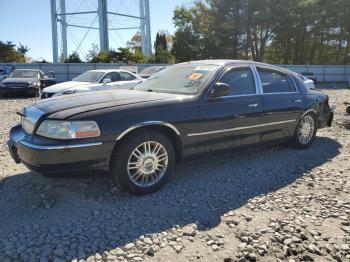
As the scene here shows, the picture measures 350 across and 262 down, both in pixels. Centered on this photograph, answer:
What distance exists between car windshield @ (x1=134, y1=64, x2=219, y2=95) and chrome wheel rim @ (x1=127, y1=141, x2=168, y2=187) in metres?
0.91

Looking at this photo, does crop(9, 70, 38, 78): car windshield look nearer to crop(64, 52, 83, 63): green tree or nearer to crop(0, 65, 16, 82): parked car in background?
crop(0, 65, 16, 82): parked car in background

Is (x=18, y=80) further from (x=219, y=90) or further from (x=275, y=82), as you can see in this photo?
(x=219, y=90)

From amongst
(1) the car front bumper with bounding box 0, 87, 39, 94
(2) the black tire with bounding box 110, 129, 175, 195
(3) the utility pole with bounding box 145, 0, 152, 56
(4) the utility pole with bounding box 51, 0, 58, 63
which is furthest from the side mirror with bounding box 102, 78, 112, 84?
(4) the utility pole with bounding box 51, 0, 58, 63

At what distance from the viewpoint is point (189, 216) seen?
376 cm

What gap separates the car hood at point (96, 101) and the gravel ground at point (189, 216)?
76 cm

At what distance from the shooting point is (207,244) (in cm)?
324

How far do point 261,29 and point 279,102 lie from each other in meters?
36.3

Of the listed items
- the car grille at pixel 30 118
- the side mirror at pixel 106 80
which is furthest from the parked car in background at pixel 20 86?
the car grille at pixel 30 118

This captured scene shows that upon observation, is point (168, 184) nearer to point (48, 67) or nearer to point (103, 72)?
point (103, 72)

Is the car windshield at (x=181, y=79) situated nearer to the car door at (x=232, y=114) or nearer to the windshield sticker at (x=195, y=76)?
the windshield sticker at (x=195, y=76)

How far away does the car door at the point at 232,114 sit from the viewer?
4.66 meters

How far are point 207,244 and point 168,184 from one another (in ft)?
4.73

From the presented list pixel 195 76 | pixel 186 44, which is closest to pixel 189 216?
pixel 195 76

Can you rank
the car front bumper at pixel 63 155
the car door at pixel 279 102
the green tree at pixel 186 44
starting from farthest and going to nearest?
the green tree at pixel 186 44, the car door at pixel 279 102, the car front bumper at pixel 63 155
